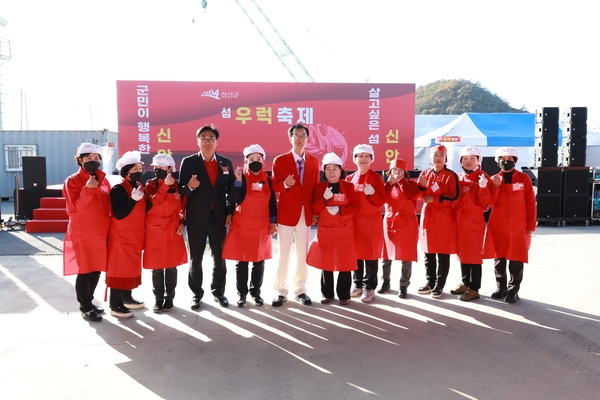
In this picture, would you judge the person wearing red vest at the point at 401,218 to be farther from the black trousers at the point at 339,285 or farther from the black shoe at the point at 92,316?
the black shoe at the point at 92,316

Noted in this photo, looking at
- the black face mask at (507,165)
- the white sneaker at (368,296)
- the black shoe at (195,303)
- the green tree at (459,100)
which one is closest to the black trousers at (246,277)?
the black shoe at (195,303)

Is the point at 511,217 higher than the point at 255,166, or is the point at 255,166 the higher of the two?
the point at 255,166

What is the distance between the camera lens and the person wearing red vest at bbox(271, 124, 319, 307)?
367 cm

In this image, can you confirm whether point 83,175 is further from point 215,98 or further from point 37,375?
point 215,98

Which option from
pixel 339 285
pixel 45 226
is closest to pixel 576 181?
pixel 339 285

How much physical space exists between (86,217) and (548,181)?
335 inches

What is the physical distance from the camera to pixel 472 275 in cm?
385

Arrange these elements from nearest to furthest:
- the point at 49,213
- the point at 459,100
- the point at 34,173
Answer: the point at 49,213 → the point at 34,173 → the point at 459,100

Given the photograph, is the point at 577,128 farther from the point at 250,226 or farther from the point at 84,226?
the point at 84,226

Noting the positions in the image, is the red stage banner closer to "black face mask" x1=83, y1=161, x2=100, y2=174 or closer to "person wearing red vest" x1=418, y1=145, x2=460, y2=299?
"person wearing red vest" x1=418, y1=145, x2=460, y2=299

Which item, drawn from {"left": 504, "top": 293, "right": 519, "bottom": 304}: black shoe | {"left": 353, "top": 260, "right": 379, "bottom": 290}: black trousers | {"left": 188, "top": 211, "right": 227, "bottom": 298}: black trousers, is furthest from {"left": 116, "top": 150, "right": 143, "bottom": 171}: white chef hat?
{"left": 504, "top": 293, "right": 519, "bottom": 304}: black shoe

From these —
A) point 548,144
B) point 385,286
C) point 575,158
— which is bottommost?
point 385,286

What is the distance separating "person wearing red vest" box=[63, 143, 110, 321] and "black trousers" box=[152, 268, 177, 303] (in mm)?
419

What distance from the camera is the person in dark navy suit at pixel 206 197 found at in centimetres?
351
